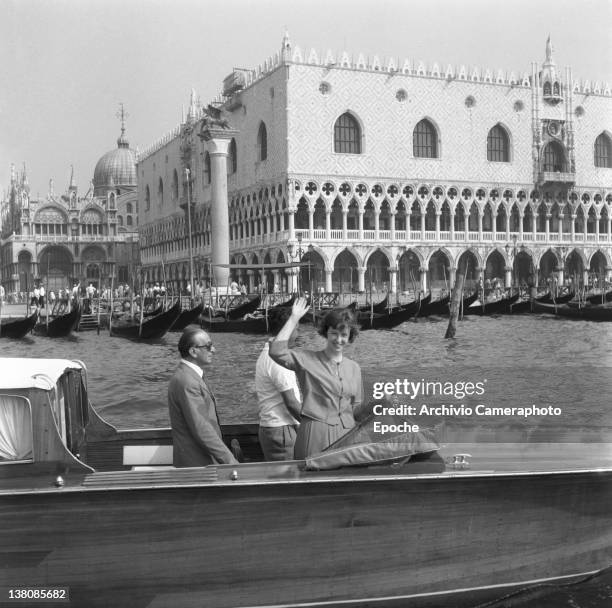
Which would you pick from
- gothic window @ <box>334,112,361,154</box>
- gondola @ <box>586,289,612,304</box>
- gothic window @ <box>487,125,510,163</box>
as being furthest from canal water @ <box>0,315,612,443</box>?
gothic window @ <box>487,125,510,163</box>

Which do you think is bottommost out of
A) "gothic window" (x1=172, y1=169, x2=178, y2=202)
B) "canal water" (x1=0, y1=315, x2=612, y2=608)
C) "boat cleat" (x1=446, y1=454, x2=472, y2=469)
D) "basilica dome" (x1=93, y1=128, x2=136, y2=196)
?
"canal water" (x1=0, y1=315, x2=612, y2=608)

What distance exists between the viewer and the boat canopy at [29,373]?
Answer: 1838 millimetres

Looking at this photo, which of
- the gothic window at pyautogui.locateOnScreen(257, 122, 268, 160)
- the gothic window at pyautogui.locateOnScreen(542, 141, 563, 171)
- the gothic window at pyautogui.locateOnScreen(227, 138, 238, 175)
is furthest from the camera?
the gothic window at pyautogui.locateOnScreen(227, 138, 238, 175)

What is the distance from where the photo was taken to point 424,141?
19.0 meters

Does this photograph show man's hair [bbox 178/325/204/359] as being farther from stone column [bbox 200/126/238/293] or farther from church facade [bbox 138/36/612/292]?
church facade [bbox 138/36/612/292]

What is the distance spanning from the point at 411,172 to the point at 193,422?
1741cm

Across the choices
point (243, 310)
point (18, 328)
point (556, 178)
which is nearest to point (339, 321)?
point (18, 328)

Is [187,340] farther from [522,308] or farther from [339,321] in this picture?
[522,308]

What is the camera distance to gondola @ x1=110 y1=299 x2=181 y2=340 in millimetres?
9945

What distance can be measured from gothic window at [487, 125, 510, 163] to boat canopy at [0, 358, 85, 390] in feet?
60.4

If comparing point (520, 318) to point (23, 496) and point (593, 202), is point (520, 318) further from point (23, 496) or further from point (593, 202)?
point (23, 496)

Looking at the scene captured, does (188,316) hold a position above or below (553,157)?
below

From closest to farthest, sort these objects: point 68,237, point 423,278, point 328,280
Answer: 1. point 328,280
2. point 423,278
3. point 68,237

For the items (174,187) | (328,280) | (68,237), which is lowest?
(328,280)
